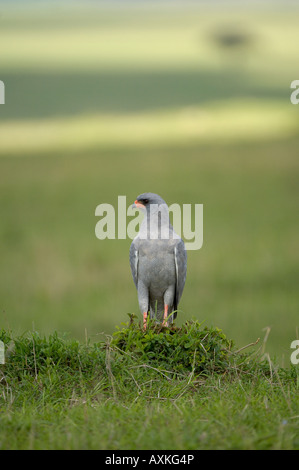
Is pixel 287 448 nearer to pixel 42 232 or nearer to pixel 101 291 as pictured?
pixel 101 291

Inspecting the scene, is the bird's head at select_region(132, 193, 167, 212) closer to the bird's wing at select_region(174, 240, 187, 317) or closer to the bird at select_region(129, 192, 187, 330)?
the bird at select_region(129, 192, 187, 330)

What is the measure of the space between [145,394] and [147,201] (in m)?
2.39

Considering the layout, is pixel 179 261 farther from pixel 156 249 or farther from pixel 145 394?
pixel 145 394

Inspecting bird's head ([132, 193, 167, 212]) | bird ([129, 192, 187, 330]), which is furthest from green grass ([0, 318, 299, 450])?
bird's head ([132, 193, 167, 212])

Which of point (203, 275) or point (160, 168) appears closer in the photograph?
point (203, 275)

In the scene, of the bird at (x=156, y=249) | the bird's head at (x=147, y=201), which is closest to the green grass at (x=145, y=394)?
the bird at (x=156, y=249)

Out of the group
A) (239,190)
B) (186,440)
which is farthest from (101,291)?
(186,440)

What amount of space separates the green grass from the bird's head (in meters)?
1.36

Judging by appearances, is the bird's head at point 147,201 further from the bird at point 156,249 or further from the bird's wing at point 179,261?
the bird's wing at point 179,261

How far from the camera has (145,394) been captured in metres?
7.50

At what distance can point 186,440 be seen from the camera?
602cm

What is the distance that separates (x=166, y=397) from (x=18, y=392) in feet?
4.57

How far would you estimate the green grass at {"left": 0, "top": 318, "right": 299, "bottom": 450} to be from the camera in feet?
20.2

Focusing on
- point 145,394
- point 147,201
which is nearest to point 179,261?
point 147,201
